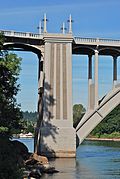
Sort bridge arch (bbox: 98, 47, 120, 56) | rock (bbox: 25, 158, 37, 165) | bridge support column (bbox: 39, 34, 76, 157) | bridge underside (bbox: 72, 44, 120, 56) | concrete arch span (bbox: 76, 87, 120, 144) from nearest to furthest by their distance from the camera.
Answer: rock (bbox: 25, 158, 37, 165), bridge support column (bbox: 39, 34, 76, 157), concrete arch span (bbox: 76, 87, 120, 144), bridge underside (bbox: 72, 44, 120, 56), bridge arch (bbox: 98, 47, 120, 56)

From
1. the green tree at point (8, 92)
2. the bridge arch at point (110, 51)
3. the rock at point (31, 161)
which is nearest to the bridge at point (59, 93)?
the bridge arch at point (110, 51)

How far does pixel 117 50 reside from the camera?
47.3 metres

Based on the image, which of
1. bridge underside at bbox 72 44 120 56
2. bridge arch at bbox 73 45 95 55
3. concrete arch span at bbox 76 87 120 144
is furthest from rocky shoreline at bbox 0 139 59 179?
bridge underside at bbox 72 44 120 56

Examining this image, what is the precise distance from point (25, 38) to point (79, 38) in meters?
5.54

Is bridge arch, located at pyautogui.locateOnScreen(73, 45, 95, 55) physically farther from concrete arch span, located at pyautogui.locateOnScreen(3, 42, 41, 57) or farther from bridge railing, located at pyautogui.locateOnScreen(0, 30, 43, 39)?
bridge railing, located at pyautogui.locateOnScreen(0, 30, 43, 39)

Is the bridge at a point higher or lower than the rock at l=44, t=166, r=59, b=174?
higher

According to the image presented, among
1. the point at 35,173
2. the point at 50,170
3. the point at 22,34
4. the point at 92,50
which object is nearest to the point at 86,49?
the point at 92,50

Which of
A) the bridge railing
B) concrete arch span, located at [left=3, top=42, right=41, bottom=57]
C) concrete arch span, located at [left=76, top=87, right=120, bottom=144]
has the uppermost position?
the bridge railing

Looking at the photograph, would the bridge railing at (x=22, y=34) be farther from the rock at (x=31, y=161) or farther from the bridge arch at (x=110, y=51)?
the rock at (x=31, y=161)

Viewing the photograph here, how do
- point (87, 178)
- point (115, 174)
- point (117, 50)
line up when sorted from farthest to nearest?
point (117, 50) < point (115, 174) < point (87, 178)

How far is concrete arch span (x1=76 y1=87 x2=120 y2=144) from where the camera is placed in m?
45.1

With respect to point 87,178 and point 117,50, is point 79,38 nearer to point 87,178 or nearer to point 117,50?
point 117,50

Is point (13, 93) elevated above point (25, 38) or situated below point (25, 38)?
below

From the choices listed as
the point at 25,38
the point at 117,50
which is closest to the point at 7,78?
the point at 25,38
